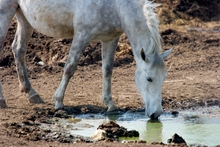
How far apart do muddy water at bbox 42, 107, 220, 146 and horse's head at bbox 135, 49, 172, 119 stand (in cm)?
24

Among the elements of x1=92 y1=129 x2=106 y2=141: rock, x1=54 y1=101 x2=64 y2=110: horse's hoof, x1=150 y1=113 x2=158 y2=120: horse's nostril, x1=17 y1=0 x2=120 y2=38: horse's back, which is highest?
x1=17 y1=0 x2=120 y2=38: horse's back

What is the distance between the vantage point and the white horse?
7.80 metres

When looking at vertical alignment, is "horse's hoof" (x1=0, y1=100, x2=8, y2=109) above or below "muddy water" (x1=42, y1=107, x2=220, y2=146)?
above

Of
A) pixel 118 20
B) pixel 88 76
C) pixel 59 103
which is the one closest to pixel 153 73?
pixel 118 20

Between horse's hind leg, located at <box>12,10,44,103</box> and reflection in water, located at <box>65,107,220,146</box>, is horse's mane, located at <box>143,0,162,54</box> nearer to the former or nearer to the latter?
reflection in water, located at <box>65,107,220,146</box>

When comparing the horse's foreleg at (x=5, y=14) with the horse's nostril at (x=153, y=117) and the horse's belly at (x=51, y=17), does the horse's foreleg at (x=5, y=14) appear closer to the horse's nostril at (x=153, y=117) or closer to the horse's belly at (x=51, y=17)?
the horse's belly at (x=51, y=17)

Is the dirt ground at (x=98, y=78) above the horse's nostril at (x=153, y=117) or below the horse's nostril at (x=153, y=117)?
above

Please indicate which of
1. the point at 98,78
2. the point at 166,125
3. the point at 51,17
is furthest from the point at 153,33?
the point at 98,78

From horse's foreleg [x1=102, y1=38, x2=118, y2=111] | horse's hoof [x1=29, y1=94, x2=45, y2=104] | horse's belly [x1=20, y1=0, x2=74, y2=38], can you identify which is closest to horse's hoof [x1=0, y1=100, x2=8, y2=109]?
horse's hoof [x1=29, y1=94, x2=45, y2=104]

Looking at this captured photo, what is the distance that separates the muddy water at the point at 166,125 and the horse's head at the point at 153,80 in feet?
0.77

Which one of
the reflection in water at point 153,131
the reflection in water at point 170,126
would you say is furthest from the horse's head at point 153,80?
the reflection in water at point 170,126

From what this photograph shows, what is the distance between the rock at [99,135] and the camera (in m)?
6.67

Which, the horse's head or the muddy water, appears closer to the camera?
the muddy water

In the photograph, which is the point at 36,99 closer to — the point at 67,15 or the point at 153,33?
the point at 67,15
